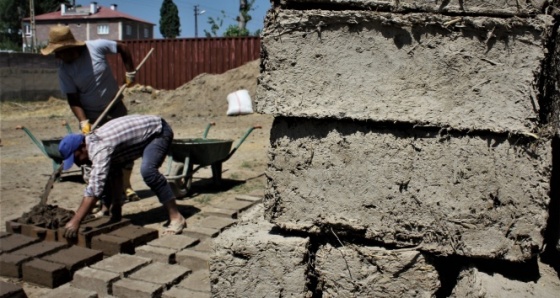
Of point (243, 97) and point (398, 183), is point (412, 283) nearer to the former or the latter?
point (398, 183)

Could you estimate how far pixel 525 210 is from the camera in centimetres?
181

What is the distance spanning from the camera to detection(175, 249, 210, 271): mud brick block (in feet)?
12.2

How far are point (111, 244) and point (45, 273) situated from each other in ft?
1.90

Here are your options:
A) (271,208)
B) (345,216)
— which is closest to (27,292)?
(271,208)

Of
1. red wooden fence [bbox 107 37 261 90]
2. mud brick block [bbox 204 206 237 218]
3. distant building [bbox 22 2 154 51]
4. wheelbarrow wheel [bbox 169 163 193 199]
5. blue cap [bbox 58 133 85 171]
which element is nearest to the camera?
blue cap [bbox 58 133 85 171]

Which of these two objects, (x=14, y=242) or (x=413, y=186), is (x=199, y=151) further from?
(x=413, y=186)

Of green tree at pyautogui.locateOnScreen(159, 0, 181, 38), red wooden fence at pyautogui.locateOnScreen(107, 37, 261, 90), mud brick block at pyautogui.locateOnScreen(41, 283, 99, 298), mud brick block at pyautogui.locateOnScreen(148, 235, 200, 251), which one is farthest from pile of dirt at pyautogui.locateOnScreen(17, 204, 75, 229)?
green tree at pyautogui.locateOnScreen(159, 0, 181, 38)

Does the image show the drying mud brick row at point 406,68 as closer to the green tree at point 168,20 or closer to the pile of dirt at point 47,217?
the pile of dirt at point 47,217

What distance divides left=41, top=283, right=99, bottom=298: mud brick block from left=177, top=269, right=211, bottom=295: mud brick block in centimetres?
56

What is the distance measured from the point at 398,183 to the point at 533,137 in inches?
19.7

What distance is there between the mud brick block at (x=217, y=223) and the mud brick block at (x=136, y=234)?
1.43 ft

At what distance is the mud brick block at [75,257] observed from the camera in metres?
3.66

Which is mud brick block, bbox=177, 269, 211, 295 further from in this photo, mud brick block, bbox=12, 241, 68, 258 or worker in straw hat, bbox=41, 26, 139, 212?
worker in straw hat, bbox=41, 26, 139, 212

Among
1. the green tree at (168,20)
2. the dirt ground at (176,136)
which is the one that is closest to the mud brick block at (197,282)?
the dirt ground at (176,136)
